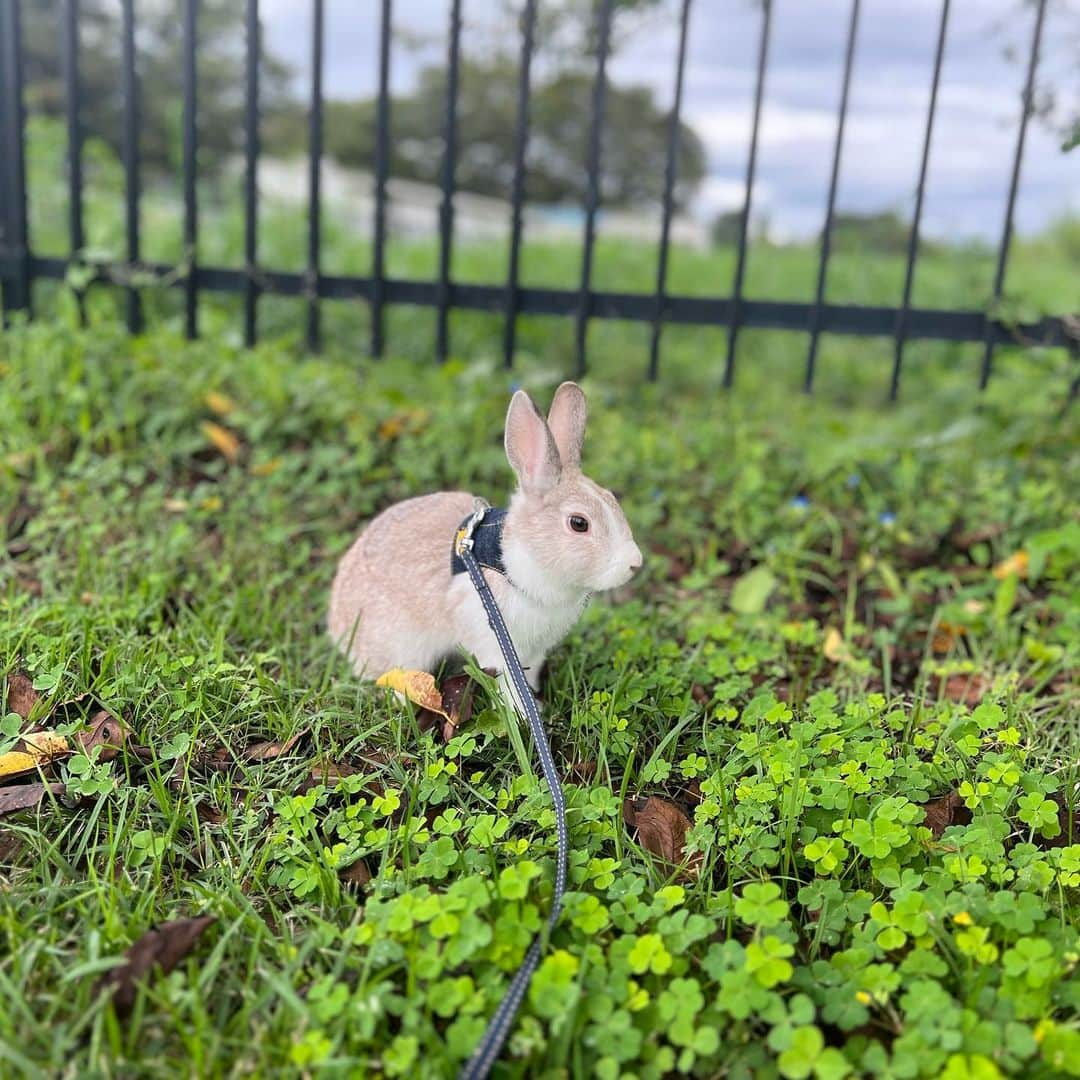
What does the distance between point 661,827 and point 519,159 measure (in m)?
3.59

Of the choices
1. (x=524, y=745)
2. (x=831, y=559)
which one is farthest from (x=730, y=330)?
(x=524, y=745)

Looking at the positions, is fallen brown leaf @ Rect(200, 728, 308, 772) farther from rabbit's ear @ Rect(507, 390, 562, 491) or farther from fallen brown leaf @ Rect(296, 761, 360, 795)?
rabbit's ear @ Rect(507, 390, 562, 491)

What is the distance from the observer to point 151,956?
184 cm

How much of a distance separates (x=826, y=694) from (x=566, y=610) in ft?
2.33

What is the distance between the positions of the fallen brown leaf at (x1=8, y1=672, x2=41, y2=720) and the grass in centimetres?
3

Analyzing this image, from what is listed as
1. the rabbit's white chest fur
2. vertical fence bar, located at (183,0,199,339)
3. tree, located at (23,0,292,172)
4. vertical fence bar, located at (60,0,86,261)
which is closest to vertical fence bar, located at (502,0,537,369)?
vertical fence bar, located at (183,0,199,339)

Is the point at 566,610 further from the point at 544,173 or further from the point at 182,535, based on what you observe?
the point at 544,173

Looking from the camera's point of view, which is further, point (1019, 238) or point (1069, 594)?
point (1019, 238)

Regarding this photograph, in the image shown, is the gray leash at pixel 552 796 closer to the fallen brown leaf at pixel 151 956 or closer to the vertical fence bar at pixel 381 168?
the fallen brown leaf at pixel 151 956

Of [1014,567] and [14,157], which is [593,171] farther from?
[14,157]

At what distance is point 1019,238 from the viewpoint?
14492 millimetres

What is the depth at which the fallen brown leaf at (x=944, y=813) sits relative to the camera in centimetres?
234

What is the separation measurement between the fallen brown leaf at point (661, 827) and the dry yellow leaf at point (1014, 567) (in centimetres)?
195

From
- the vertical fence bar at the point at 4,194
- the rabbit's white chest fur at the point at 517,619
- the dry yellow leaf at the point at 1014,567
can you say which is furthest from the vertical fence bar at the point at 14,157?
the dry yellow leaf at the point at 1014,567
